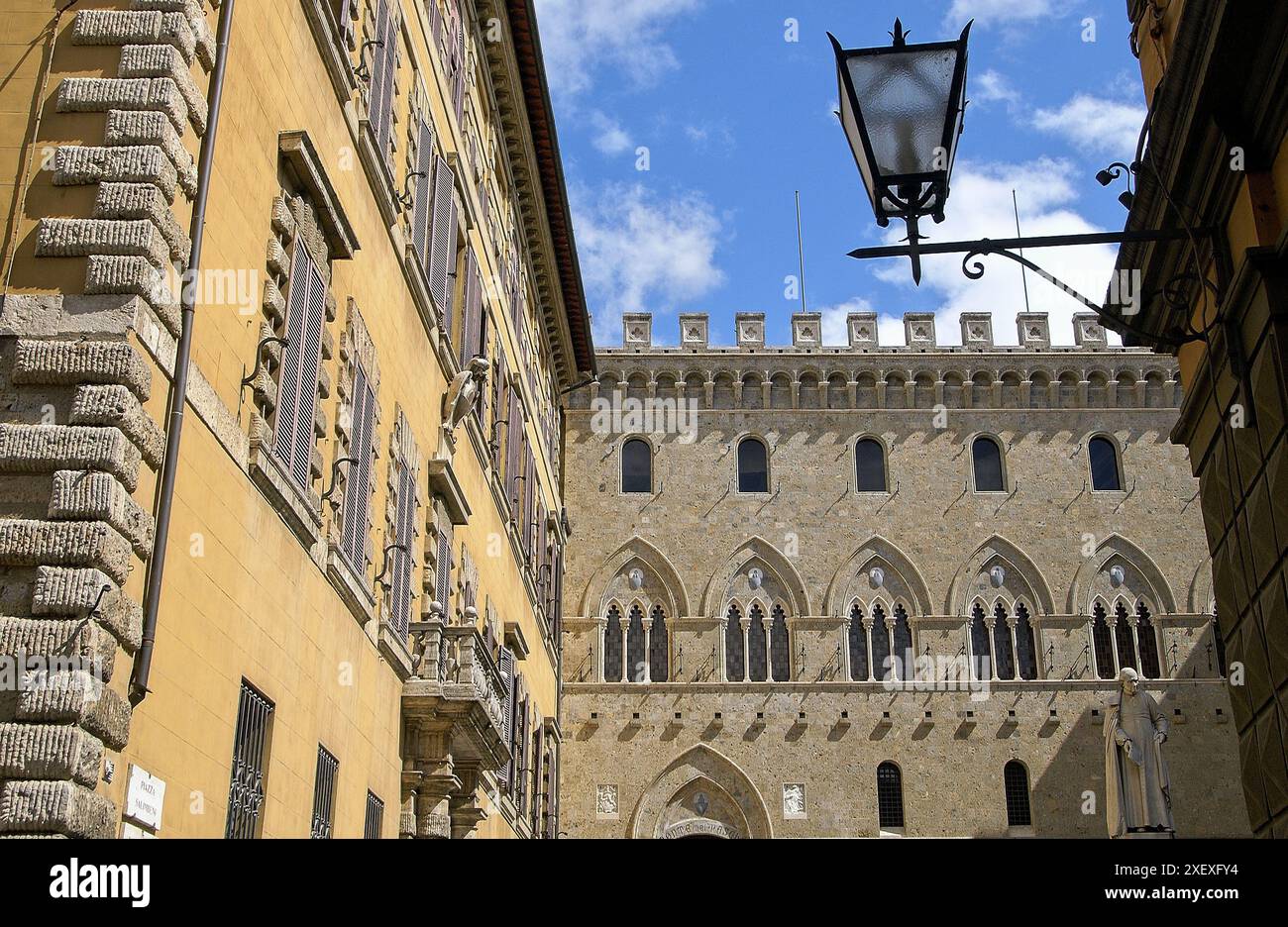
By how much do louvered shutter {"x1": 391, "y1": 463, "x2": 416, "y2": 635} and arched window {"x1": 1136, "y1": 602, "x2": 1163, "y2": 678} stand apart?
779 inches

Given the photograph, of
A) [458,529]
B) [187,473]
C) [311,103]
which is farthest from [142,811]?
[458,529]

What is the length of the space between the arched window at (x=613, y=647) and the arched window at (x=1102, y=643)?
378 inches

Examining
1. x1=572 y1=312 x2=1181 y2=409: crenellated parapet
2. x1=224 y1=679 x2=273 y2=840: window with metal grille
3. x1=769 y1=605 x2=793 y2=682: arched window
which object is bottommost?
x1=224 y1=679 x2=273 y2=840: window with metal grille

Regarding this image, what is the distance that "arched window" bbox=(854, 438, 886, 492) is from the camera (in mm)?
29859

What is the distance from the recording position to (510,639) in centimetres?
1933

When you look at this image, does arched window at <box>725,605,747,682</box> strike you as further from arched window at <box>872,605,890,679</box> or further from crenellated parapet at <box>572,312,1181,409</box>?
crenellated parapet at <box>572,312,1181,409</box>

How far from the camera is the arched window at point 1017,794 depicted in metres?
27.0

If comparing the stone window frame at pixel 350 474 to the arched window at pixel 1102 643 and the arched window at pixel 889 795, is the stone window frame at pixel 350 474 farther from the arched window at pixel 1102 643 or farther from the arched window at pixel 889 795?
the arched window at pixel 1102 643

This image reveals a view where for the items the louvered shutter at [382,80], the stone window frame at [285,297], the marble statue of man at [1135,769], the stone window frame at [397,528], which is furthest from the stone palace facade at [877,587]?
the stone window frame at [285,297]

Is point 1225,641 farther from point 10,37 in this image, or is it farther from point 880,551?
point 880,551

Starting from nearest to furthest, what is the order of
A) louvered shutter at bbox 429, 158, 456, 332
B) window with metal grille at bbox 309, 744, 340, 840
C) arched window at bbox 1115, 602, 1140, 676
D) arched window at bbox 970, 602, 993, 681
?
window with metal grille at bbox 309, 744, 340, 840
louvered shutter at bbox 429, 158, 456, 332
arched window at bbox 970, 602, 993, 681
arched window at bbox 1115, 602, 1140, 676

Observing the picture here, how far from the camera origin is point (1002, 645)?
28.6 metres

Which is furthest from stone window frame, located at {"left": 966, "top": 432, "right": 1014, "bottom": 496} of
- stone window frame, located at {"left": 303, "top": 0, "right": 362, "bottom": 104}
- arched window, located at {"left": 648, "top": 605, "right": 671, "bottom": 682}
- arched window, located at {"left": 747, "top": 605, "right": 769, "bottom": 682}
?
stone window frame, located at {"left": 303, "top": 0, "right": 362, "bottom": 104}
